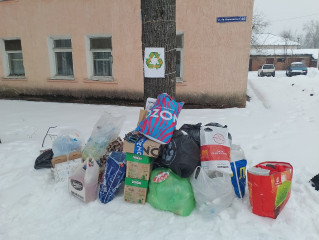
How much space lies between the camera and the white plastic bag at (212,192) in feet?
6.34

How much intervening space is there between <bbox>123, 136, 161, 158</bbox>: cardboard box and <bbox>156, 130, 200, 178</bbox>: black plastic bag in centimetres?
11

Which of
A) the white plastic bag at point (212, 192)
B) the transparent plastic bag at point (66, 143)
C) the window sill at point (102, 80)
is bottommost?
the white plastic bag at point (212, 192)

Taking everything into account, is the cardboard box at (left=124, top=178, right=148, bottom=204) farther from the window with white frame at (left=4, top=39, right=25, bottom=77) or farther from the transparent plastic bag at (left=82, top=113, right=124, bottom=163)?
the window with white frame at (left=4, top=39, right=25, bottom=77)

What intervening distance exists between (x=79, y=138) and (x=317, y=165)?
280 cm

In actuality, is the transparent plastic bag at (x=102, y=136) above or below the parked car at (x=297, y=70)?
below

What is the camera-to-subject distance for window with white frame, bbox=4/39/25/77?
7.96 metres

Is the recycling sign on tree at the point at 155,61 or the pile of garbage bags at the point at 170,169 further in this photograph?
the recycling sign on tree at the point at 155,61

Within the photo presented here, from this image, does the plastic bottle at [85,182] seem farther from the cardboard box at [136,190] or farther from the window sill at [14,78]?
the window sill at [14,78]

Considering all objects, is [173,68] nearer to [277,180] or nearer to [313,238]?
[277,180]

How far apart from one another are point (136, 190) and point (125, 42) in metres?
5.15

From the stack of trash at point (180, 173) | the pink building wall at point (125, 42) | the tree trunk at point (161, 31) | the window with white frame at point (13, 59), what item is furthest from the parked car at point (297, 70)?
the stack of trash at point (180, 173)

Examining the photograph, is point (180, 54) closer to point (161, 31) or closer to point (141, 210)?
point (161, 31)

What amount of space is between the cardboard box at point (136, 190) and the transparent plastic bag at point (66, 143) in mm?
954

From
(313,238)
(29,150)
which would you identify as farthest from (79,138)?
(313,238)
